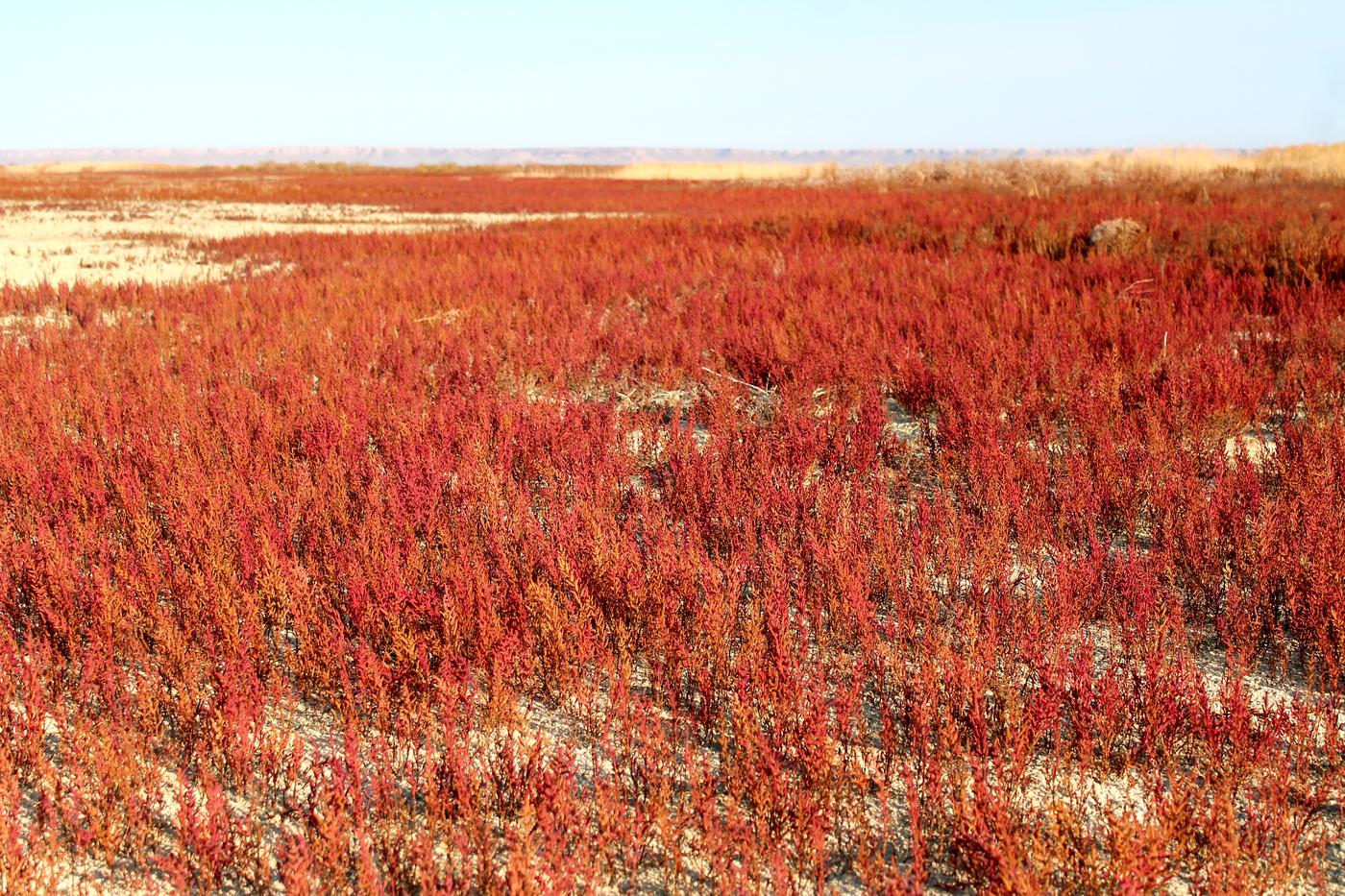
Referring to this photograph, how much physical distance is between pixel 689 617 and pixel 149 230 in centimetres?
1962

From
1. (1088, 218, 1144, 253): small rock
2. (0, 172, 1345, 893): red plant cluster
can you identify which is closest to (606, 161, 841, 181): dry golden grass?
(1088, 218, 1144, 253): small rock

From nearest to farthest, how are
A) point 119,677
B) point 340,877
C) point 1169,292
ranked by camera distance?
point 340,877 → point 119,677 → point 1169,292

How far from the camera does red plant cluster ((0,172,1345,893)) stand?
1889mm

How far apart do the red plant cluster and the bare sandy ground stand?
22.4ft

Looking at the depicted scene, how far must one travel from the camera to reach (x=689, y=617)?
9.25ft

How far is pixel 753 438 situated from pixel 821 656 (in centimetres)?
181

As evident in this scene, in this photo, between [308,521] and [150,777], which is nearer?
[150,777]

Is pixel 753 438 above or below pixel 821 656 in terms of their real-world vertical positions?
above

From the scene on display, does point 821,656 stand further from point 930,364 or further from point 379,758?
point 930,364

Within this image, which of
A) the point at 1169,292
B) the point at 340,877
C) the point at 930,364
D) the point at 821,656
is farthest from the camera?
the point at 1169,292

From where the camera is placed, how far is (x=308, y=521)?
3.50m

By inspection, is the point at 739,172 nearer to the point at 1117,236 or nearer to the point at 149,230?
the point at 149,230

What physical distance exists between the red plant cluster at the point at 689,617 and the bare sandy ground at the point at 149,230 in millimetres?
6824

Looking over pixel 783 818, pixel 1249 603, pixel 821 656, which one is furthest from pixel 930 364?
pixel 783 818
